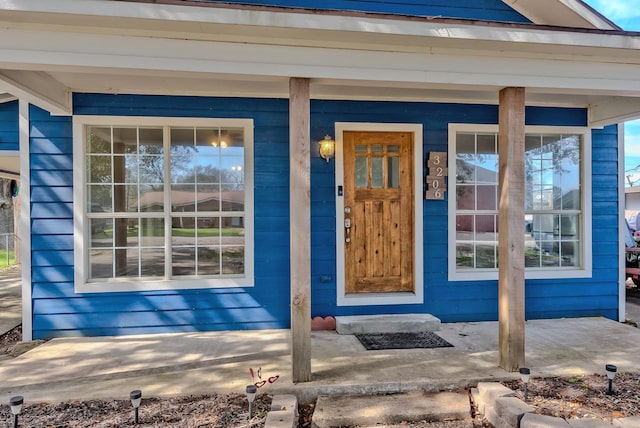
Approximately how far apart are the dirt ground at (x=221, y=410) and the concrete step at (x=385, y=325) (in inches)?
49.5

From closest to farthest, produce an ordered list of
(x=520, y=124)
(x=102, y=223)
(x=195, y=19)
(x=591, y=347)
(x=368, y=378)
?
(x=195, y=19) < (x=368, y=378) < (x=520, y=124) < (x=591, y=347) < (x=102, y=223)

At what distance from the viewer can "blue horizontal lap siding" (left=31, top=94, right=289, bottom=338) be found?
3926 millimetres

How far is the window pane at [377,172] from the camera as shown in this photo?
14.4ft

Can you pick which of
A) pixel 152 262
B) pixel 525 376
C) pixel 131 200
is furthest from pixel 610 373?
pixel 131 200

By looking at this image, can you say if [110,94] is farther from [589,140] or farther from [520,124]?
[589,140]

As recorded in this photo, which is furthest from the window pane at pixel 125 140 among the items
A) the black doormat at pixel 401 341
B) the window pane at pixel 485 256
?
the window pane at pixel 485 256

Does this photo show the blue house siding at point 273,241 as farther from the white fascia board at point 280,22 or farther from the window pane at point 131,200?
the white fascia board at point 280,22

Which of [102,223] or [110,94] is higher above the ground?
[110,94]

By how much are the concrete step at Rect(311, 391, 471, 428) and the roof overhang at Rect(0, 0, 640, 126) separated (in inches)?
90.1

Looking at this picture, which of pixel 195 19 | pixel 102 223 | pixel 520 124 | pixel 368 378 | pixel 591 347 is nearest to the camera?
pixel 195 19

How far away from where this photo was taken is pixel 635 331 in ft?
13.3

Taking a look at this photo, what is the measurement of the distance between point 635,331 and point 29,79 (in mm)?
6260

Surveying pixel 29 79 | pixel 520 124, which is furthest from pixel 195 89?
pixel 520 124

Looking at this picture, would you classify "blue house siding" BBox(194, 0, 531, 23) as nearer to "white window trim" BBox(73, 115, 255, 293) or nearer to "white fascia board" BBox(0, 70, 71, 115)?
"white window trim" BBox(73, 115, 255, 293)
